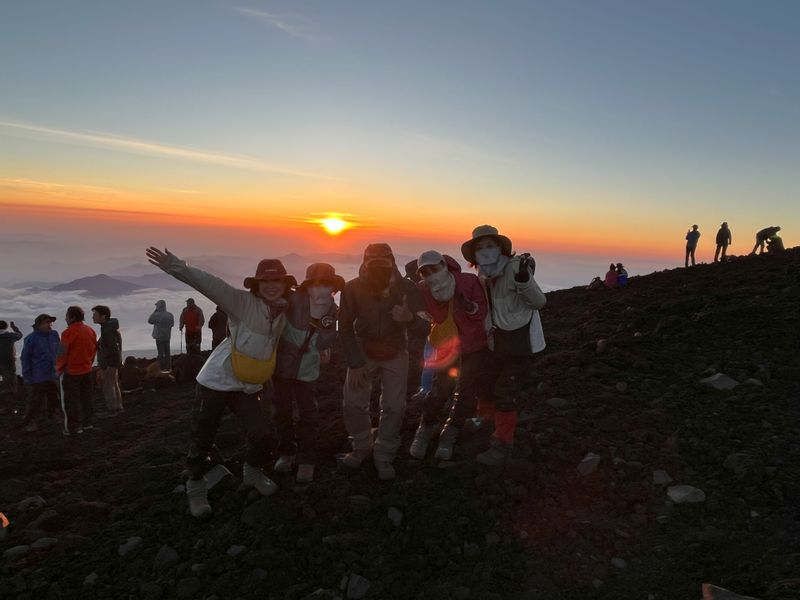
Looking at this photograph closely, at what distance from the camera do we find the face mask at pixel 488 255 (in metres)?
4.42

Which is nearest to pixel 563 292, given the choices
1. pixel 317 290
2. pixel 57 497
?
pixel 317 290

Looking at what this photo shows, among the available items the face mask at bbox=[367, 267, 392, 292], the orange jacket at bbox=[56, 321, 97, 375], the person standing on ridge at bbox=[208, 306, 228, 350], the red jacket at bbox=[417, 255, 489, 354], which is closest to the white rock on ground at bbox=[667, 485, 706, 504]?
the red jacket at bbox=[417, 255, 489, 354]

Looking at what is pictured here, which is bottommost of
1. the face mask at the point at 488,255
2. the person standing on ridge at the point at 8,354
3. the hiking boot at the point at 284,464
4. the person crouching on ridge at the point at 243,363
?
the person standing on ridge at the point at 8,354

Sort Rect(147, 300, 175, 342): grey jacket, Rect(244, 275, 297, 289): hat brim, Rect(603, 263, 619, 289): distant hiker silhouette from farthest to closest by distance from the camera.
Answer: Rect(603, 263, 619, 289): distant hiker silhouette < Rect(147, 300, 175, 342): grey jacket < Rect(244, 275, 297, 289): hat brim

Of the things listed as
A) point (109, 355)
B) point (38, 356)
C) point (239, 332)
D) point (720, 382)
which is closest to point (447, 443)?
point (239, 332)

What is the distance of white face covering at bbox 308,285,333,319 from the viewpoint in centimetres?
434

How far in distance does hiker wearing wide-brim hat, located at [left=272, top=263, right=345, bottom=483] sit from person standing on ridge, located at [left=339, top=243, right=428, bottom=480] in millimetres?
181

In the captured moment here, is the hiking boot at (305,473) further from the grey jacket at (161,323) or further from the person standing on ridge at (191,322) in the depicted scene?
the grey jacket at (161,323)

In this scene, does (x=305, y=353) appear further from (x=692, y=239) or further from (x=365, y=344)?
(x=692, y=239)

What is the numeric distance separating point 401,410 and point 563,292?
13.4 meters

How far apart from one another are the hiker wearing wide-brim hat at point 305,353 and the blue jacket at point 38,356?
6596 millimetres

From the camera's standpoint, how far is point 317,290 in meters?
4.33

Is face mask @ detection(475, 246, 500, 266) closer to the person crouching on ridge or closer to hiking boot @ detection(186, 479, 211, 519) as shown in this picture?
the person crouching on ridge

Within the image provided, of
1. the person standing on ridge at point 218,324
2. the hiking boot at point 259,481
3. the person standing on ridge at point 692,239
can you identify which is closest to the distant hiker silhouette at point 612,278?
the person standing on ridge at point 692,239
